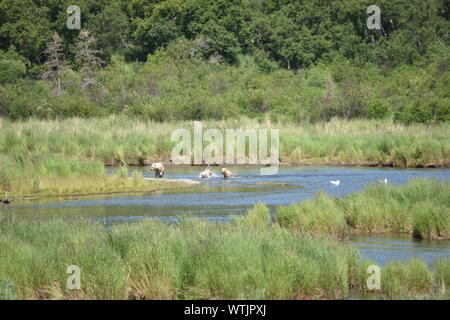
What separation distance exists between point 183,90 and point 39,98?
9.68m

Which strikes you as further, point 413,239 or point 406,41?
point 406,41

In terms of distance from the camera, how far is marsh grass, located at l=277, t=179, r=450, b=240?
66.8ft

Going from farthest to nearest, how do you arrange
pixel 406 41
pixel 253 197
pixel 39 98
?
pixel 406 41, pixel 39 98, pixel 253 197

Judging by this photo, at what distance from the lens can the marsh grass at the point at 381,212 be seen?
802 inches

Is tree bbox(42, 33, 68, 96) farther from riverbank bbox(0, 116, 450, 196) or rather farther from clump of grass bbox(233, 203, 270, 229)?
clump of grass bbox(233, 203, 270, 229)

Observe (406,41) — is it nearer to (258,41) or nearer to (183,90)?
(258,41)

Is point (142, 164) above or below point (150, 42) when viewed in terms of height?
below

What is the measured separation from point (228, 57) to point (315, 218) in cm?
4964

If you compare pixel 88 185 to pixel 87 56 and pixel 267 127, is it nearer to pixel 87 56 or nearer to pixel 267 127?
pixel 267 127

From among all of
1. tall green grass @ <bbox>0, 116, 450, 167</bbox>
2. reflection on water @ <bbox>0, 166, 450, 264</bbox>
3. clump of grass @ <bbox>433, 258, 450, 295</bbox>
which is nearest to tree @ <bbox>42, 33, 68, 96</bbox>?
tall green grass @ <bbox>0, 116, 450, 167</bbox>

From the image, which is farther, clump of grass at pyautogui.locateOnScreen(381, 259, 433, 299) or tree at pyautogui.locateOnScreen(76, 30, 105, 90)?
tree at pyautogui.locateOnScreen(76, 30, 105, 90)

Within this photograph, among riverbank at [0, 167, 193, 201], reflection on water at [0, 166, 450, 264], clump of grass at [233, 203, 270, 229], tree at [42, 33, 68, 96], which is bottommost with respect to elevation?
reflection on water at [0, 166, 450, 264]
